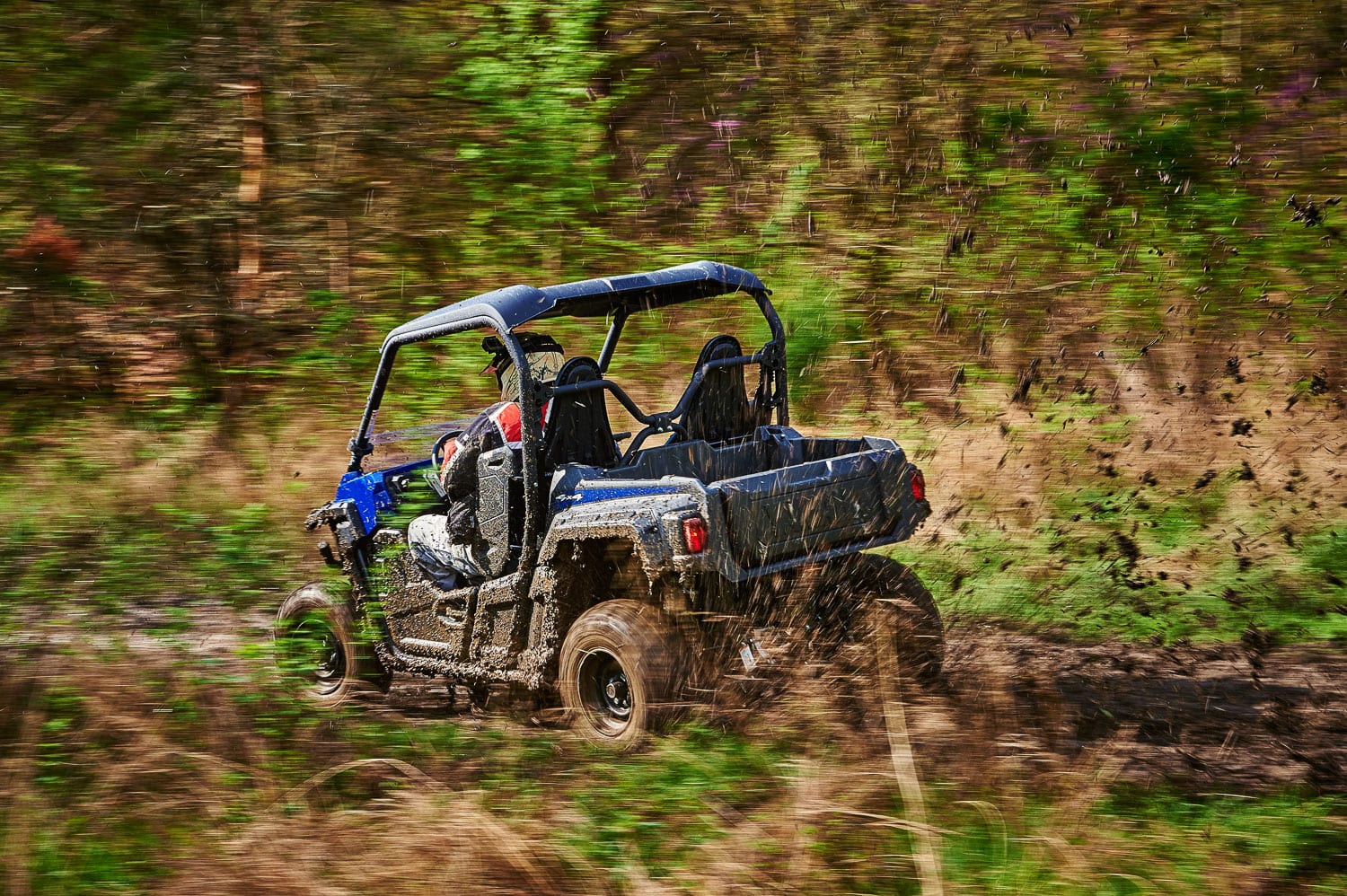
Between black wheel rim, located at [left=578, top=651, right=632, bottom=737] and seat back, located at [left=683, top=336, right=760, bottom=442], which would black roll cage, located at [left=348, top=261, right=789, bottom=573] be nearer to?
seat back, located at [left=683, top=336, right=760, bottom=442]

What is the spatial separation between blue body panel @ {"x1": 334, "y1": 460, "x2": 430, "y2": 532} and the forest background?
0.78 metres

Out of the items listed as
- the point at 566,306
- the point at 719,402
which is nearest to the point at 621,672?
the point at 719,402

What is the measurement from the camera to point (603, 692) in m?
5.06

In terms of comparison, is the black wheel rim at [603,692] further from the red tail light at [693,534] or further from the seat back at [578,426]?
the seat back at [578,426]

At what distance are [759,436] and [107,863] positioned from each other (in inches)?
122

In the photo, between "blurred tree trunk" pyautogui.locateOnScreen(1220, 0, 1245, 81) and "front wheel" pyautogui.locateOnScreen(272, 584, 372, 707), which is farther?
"blurred tree trunk" pyautogui.locateOnScreen(1220, 0, 1245, 81)

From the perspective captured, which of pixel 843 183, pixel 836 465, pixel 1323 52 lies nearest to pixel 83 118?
pixel 843 183

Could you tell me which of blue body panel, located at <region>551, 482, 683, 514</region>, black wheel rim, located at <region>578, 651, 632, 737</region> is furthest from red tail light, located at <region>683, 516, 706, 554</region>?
black wheel rim, located at <region>578, 651, 632, 737</region>

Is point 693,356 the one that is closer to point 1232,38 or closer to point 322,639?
point 322,639

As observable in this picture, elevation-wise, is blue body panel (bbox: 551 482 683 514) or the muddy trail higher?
blue body panel (bbox: 551 482 683 514)

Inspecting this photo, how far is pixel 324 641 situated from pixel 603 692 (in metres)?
1.81

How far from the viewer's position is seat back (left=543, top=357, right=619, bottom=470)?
17.6 feet

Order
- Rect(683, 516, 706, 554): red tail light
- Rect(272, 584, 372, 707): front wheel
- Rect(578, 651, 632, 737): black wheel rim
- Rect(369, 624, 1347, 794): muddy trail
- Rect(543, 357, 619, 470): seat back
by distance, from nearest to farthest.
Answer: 1. Rect(369, 624, 1347, 794): muddy trail
2. Rect(683, 516, 706, 554): red tail light
3. Rect(578, 651, 632, 737): black wheel rim
4. Rect(543, 357, 619, 470): seat back
5. Rect(272, 584, 372, 707): front wheel

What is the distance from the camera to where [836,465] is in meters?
5.16
